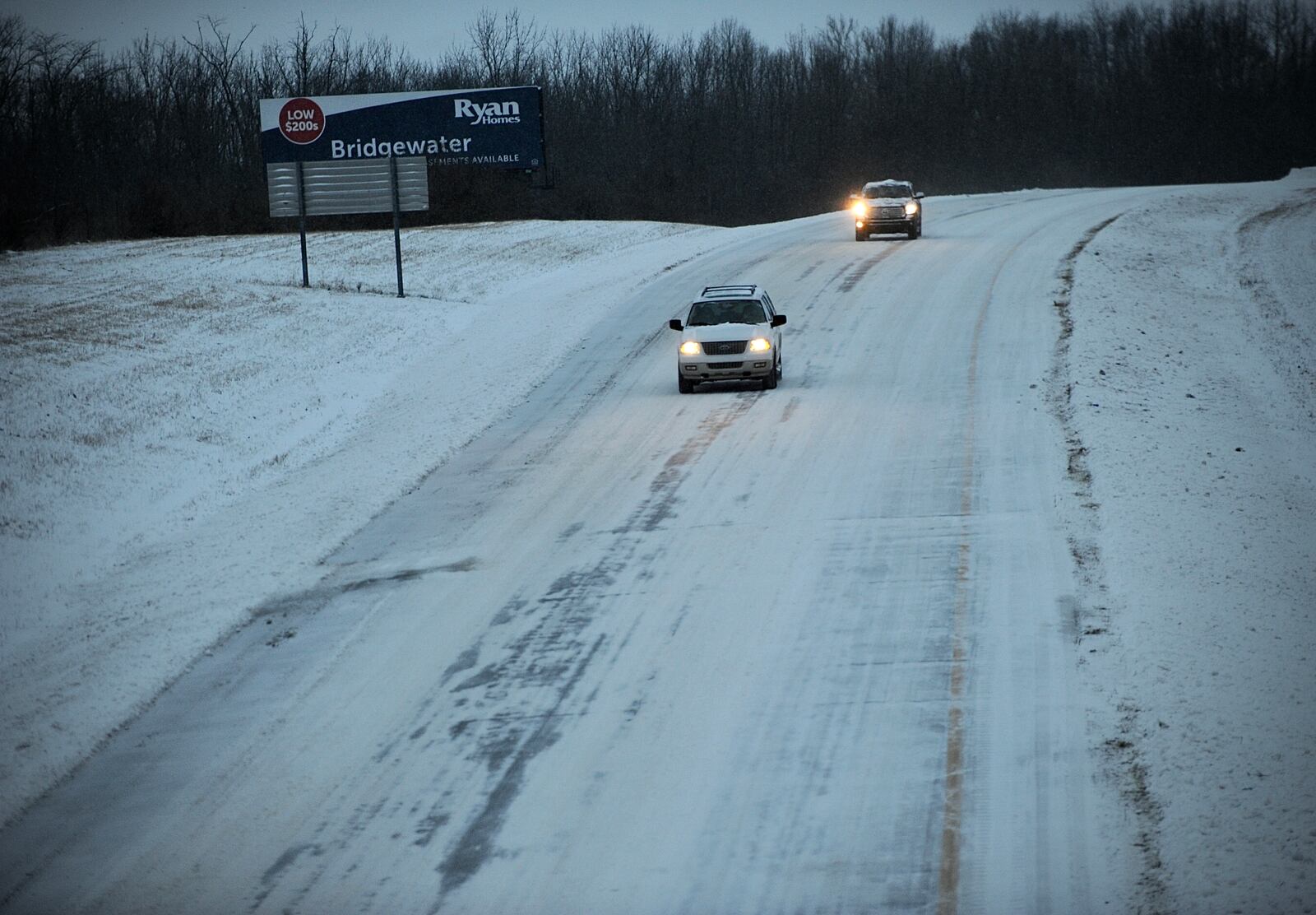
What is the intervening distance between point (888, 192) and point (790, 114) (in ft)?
259

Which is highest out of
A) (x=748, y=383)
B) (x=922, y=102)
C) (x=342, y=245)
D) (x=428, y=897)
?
(x=922, y=102)

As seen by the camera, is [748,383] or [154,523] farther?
[748,383]

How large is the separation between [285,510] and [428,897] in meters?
10.1

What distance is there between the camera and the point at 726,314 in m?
23.1

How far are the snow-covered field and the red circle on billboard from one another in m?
6.99

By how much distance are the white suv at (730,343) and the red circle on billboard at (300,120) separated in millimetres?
24802

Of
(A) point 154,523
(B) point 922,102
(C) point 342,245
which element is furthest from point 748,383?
(B) point 922,102

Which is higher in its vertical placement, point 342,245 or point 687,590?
point 342,245

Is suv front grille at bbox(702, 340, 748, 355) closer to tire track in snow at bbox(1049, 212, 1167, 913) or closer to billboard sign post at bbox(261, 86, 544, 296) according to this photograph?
tire track in snow at bbox(1049, 212, 1167, 913)

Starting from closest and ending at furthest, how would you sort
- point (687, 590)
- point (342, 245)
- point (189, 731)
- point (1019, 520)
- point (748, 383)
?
point (189, 731), point (687, 590), point (1019, 520), point (748, 383), point (342, 245)

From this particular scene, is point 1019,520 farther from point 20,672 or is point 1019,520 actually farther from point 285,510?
point 20,672

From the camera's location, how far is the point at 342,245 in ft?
164

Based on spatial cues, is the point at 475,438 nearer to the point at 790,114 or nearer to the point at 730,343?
the point at 730,343

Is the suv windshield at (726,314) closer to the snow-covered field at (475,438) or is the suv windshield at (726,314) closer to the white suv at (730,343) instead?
the white suv at (730,343)
